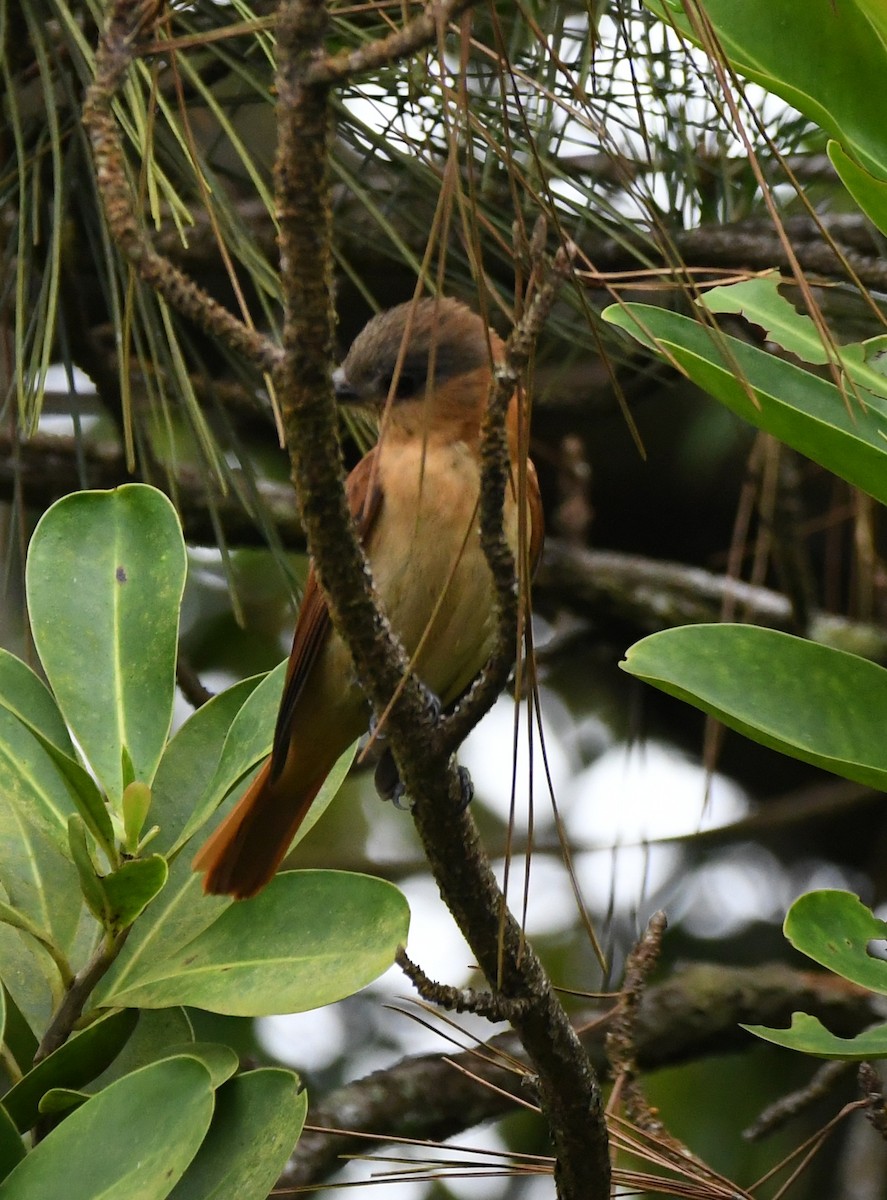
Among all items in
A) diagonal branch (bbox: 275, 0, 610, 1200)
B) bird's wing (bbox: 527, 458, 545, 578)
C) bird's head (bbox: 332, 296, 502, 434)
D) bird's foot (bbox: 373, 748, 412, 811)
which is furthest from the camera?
bird's foot (bbox: 373, 748, 412, 811)

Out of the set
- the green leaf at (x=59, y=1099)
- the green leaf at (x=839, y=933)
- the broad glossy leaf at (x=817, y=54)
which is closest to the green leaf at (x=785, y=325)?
the broad glossy leaf at (x=817, y=54)

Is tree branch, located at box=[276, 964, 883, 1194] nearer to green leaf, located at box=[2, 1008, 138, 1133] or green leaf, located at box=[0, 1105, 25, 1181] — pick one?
green leaf, located at box=[2, 1008, 138, 1133]

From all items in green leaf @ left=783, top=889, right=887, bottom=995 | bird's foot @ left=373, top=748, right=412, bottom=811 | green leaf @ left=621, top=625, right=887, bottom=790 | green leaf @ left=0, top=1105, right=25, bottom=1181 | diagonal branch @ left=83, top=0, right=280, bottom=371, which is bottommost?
bird's foot @ left=373, top=748, right=412, bottom=811

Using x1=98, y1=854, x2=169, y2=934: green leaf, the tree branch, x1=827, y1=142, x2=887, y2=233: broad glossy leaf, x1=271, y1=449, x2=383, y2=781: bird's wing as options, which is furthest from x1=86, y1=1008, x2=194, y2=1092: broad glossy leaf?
x1=827, y1=142, x2=887, y2=233: broad glossy leaf

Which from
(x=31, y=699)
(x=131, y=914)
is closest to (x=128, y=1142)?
(x=131, y=914)

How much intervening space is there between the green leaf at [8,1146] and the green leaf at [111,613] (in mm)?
431

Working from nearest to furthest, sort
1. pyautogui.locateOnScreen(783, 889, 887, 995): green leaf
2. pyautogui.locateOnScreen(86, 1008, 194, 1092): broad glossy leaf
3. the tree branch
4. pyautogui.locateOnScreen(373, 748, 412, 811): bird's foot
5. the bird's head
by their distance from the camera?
1. pyautogui.locateOnScreen(783, 889, 887, 995): green leaf
2. pyautogui.locateOnScreen(86, 1008, 194, 1092): broad glossy leaf
3. the bird's head
4. pyautogui.locateOnScreen(373, 748, 412, 811): bird's foot
5. the tree branch

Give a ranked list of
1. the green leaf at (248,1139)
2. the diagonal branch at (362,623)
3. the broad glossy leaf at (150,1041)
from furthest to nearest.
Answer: the broad glossy leaf at (150,1041) < the green leaf at (248,1139) < the diagonal branch at (362,623)

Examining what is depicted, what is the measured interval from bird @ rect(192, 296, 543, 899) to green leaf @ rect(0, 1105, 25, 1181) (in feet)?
2.40

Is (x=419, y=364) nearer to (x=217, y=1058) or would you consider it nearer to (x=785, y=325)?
(x=785, y=325)

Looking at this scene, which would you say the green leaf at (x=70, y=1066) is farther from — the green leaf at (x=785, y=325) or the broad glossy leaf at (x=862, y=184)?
the broad glossy leaf at (x=862, y=184)

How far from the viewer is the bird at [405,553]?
2.34m

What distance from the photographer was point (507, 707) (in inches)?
163

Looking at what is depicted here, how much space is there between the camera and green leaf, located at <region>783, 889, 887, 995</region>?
1.61 m
